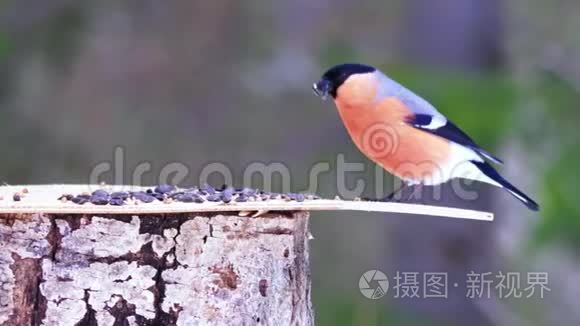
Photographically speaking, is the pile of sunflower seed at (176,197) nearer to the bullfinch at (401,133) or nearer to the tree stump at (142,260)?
the tree stump at (142,260)

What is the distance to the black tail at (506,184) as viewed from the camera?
187 inches

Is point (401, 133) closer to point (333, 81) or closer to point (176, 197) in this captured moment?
point (333, 81)

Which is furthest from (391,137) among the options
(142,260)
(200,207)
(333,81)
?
(142,260)

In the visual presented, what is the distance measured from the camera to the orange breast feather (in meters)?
4.80

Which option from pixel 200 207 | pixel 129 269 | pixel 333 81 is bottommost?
pixel 129 269

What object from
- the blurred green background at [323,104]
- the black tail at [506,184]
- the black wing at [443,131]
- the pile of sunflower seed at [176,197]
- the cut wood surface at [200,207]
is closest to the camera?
the cut wood surface at [200,207]

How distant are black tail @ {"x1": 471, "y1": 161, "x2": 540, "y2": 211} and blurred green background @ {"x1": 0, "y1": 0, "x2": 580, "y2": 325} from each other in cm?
144

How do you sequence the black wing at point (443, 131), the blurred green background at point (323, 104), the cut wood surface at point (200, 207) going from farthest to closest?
1. the blurred green background at point (323, 104)
2. the black wing at point (443, 131)
3. the cut wood surface at point (200, 207)

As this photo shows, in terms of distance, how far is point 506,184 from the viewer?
4.92 m

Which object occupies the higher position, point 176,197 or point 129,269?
point 176,197

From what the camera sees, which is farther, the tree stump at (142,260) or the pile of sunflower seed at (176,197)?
the pile of sunflower seed at (176,197)

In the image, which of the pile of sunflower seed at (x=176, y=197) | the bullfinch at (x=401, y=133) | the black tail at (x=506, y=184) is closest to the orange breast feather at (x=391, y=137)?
the bullfinch at (x=401, y=133)

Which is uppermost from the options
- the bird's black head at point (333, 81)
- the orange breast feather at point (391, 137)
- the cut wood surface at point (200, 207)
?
the bird's black head at point (333, 81)

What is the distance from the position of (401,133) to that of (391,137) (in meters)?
0.05
